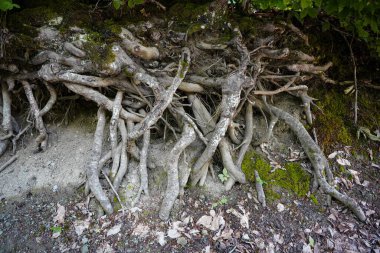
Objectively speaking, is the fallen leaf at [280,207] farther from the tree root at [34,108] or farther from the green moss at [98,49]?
the tree root at [34,108]

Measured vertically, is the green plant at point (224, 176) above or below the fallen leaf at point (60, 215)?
above

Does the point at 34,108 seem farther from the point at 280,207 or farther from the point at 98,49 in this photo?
the point at 280,207

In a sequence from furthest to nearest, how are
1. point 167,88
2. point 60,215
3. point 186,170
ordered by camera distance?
1. point 167,88
2. point 186,170
3. point 60,215

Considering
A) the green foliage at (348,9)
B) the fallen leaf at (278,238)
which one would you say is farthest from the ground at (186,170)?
the green foliage at (348,9)

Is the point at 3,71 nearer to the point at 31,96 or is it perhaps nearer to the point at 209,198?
the point at 31,96

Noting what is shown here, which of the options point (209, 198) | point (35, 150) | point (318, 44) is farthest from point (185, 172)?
point (318, 44)

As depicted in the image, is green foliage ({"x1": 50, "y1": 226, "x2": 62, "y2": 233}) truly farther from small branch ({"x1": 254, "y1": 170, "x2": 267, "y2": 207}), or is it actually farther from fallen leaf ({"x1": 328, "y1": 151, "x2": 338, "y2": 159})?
fallen leaf ({"x1": 328, "y1": 151, "x2": 338, "y2": 159})

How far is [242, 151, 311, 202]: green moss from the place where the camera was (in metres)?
3.44

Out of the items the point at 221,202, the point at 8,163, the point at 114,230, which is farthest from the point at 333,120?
the point at 8,163

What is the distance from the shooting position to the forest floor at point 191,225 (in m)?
2.84

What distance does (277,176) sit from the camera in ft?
11.6

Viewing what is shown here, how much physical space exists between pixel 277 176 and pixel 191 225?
1.43m

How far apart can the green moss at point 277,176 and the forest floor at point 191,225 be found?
12cm

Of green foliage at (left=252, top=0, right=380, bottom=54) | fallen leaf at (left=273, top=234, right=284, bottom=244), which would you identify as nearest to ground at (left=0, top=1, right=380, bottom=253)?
fallen leaf at (left=273, top=234, right=284, bottom=244)
